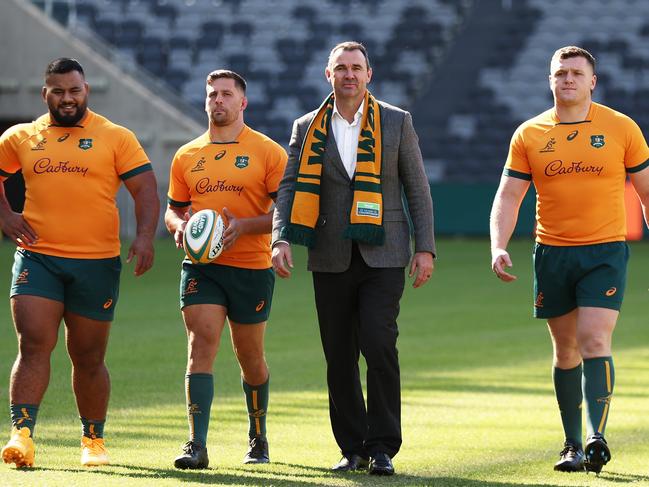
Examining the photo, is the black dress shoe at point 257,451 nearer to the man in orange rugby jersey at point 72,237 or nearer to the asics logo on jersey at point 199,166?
the man in orange rugby jersey at point 72,237

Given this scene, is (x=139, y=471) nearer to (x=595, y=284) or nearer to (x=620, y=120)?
(x=595, y=284)

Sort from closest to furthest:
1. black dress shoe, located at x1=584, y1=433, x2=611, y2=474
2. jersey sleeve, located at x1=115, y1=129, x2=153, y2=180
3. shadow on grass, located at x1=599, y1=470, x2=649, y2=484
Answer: shadow on grass, located at x1=599, y1=470, x2=649, y2=484
black dress shoe, located at x1=584, y1=433, x2=611, y2=474
jersey sleeve, located at x1=115, y1=129, x2=153, y2=180

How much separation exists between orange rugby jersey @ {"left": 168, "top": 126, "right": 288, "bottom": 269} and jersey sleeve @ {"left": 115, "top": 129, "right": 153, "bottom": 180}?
221 mm

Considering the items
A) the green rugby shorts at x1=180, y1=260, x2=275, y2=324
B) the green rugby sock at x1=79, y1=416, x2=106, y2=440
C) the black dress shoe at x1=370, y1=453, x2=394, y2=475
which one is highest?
the green rugby shorts at x1=180, y1=260, x2=275, y2=324

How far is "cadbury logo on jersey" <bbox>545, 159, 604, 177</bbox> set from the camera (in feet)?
24.2

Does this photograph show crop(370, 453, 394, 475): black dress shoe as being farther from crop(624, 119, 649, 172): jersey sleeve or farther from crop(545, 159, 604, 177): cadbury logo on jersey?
crop(624, 119, 649, 172): jersey sleeve

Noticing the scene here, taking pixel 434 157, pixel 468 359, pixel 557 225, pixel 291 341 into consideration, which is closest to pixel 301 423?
pixel 557 225

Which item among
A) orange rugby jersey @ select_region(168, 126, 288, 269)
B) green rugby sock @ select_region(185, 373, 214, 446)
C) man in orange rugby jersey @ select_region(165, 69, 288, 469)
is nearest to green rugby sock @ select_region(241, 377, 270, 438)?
man in orange rugby jersey @ select_region(165, 69, 288, 469)

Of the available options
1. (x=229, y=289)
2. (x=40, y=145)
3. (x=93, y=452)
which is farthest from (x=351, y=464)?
(x=40, y=145)

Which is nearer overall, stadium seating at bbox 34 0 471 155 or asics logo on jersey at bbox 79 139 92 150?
asics logo on jersey at bbox 79 139 92 150

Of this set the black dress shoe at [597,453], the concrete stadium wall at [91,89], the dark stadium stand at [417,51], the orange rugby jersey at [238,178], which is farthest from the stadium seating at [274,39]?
the black dress shoe at [597,453]

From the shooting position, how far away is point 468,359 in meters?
12.8

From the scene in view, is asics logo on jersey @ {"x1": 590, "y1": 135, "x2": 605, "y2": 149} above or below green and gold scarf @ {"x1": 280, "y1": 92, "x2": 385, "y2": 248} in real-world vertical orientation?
above

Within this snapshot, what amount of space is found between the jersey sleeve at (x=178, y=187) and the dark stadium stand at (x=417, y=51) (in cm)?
2665
